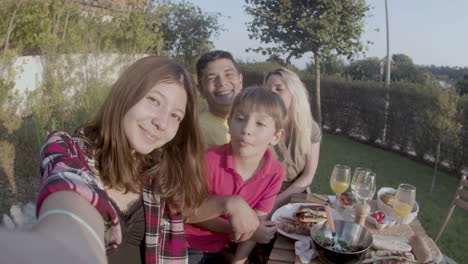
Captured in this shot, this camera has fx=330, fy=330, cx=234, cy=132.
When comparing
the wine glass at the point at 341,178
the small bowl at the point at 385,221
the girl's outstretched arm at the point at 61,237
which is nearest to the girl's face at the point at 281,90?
the wine glass at the point at 341,178

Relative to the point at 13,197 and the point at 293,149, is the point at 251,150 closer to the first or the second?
the point at 293,149

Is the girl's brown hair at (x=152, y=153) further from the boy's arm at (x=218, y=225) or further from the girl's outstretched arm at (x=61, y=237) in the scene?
the girl's outstretched arm at (x=61, y=237)

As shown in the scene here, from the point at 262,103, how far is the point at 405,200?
3.67 ft

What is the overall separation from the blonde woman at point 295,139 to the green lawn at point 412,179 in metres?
2.75

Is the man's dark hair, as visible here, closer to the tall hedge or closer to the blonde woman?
the blonde woman

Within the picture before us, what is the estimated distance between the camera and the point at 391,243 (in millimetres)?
1909

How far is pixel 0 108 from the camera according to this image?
3.82 m

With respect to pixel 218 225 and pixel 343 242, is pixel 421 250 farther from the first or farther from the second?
pixel 218 225

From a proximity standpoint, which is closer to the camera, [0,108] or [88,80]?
[0,108]

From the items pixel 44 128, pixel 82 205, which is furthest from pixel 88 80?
pixel 82 205

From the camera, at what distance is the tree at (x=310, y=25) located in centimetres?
770

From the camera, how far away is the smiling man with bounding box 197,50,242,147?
311cm

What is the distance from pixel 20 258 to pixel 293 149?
2.80 m

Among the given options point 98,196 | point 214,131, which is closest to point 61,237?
point 98,196
